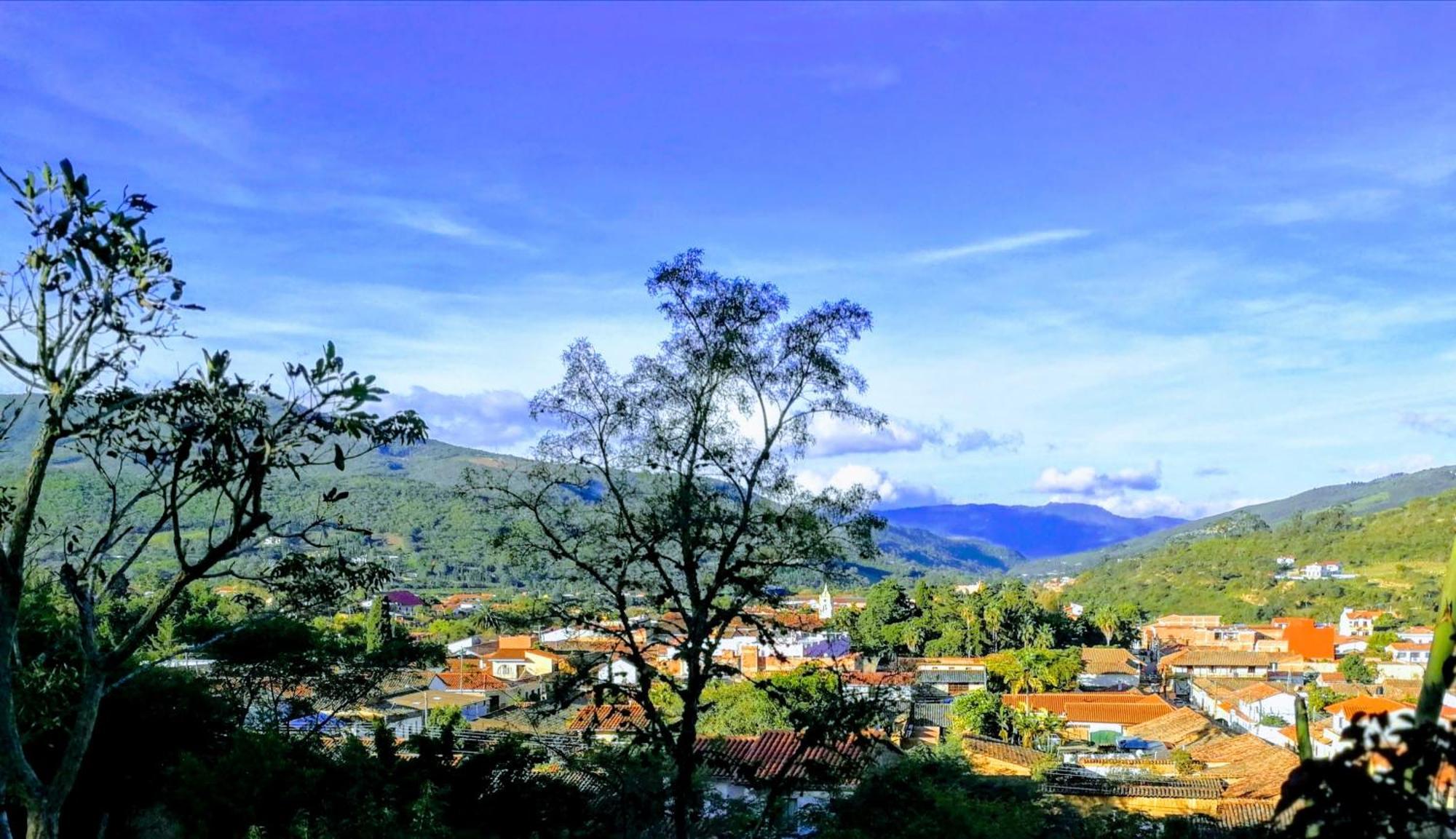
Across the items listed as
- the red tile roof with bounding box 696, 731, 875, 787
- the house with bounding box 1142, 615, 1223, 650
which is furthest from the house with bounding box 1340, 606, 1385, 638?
the red tile roof with bounding box 696, 731, 875, 787

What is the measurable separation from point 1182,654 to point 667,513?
49.9m

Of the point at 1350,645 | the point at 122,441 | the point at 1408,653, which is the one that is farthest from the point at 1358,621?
the point at 122,441

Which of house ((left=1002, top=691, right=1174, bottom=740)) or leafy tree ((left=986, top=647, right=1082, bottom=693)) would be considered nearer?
house ((left=1002, top=691, right=1174, bottom=740))

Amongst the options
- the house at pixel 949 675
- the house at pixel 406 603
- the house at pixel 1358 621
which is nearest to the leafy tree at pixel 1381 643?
the house at pixel 1358 621

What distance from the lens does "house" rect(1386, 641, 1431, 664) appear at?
149ft

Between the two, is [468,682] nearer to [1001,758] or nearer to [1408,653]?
[1001,758]

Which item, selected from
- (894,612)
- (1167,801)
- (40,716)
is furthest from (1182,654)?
(40,716)

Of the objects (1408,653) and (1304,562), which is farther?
(1304,562)

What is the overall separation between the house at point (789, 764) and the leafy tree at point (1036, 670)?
690 inches

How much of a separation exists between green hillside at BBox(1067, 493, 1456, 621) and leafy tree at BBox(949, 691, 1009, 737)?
147 feet

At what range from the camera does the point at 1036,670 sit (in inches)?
1357

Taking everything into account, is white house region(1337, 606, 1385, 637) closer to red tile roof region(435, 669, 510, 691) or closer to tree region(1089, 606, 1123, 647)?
tree region(1089, 606, 1123, 647)

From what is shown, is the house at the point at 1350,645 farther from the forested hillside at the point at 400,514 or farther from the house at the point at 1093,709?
the house at the point at 1093,709

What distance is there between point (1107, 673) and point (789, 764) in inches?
1464
